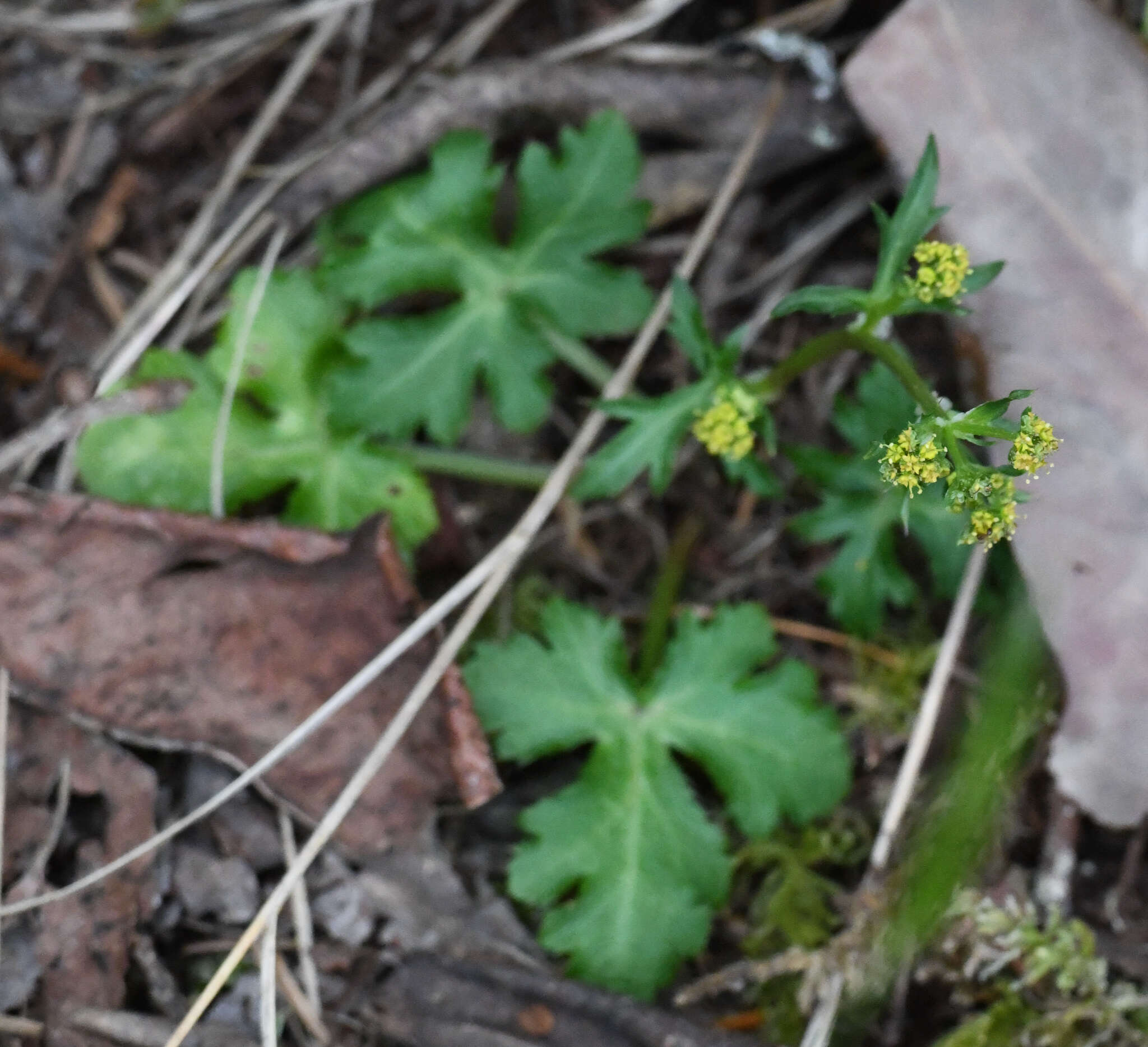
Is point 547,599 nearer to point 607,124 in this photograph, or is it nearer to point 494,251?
point 494,251

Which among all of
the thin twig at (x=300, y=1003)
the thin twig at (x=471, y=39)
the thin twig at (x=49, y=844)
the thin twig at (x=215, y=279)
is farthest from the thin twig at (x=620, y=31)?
the thin twig at (x=300, y=1003)

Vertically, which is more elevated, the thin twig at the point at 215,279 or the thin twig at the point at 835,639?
the thin twig at the point at 215,279

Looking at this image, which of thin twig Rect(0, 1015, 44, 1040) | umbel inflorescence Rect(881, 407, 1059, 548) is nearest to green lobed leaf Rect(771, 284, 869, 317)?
umbel inflorescence Rect(881, 407, 1059, 548)

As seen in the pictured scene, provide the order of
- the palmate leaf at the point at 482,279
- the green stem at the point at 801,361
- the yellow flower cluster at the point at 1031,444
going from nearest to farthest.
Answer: the yellow flower cluster at the point at 1031,444
the green stem at the point at 801,361
the palmate leaf at the point at 482,279

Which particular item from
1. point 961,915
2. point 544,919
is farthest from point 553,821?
point 961,915

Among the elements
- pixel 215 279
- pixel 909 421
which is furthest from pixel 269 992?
pixel 215 279

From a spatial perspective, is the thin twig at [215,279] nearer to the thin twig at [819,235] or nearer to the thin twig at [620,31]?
the thin twig at [620,31]
